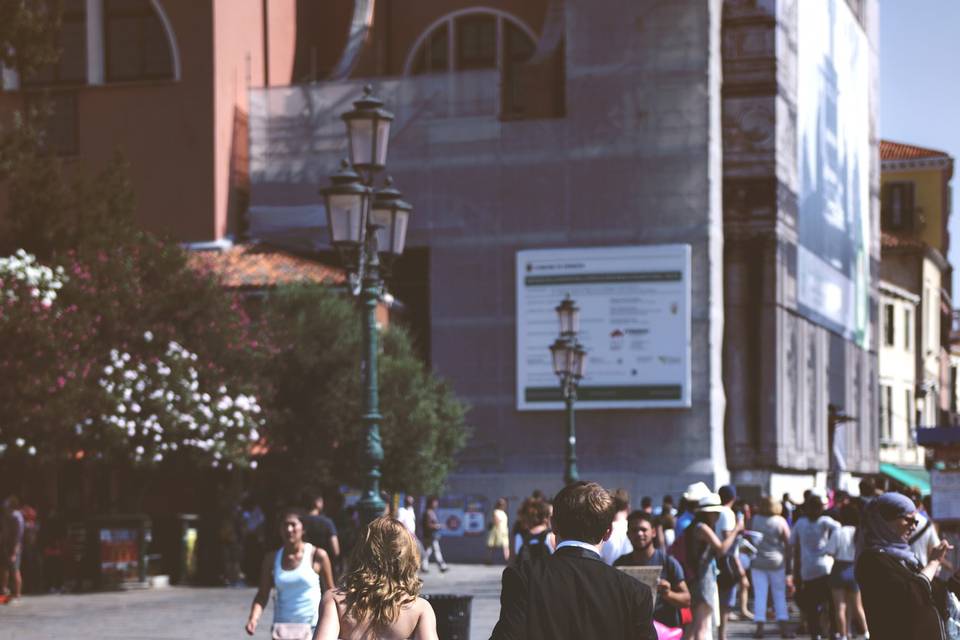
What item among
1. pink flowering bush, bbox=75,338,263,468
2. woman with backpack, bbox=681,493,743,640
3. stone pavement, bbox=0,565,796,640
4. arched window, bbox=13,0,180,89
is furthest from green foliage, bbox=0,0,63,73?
arched window, bbox=13,0,180,89

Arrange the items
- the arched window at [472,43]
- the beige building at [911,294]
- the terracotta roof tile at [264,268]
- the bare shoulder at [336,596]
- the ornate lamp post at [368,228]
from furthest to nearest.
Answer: the beige building at [911,294]
the arched window at [472,43]
the terracotta roof tile at [264,268]
the ornate lamp post at [368,228]
the bare shoulder at [336,596]

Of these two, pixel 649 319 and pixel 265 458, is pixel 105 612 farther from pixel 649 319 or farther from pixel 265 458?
pixel 649 319

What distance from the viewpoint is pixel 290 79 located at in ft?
168

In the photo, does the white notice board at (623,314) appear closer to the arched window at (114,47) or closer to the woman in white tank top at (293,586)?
the arched window at (114,47)

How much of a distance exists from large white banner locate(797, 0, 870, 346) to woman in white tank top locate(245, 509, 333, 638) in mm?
39185

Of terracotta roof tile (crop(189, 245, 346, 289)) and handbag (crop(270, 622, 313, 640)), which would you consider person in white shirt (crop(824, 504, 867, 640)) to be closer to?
handbag (crop(270, 622, 313, 640))

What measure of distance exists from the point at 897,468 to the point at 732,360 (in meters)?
22.8

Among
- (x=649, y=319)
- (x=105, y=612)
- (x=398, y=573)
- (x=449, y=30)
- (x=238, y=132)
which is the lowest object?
(x=105, y=612)

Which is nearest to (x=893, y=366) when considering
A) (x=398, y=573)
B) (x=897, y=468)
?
(x=897, y=468)

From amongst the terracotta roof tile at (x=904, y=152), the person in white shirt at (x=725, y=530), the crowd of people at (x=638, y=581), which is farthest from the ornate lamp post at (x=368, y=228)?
the terracotta roof tile at (x=904, y=152)

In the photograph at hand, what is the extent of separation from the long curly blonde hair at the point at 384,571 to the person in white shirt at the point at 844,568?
12390 millimetres

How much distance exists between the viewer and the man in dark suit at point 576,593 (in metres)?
6.39

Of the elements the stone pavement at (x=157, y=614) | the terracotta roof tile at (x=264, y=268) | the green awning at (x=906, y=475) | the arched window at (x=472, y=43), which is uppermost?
the arched window at (x=472, y=43)

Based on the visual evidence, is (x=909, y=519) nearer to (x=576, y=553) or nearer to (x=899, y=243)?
(x=576, y=553)
